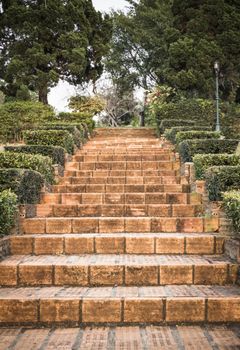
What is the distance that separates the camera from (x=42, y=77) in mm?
15789

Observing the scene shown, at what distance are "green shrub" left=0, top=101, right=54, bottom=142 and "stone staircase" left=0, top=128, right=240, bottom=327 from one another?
6392 mm

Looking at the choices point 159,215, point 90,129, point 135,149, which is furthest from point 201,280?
point 90,129

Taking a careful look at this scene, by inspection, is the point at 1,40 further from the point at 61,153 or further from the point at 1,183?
the point at 1,183

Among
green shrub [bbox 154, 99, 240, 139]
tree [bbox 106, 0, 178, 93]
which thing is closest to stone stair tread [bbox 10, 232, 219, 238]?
green shrub [bbox 154, 99, 240, 139]

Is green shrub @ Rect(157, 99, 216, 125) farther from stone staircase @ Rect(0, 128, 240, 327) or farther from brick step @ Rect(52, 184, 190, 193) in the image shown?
brick step @ Rect(52, 184, 190, 193)

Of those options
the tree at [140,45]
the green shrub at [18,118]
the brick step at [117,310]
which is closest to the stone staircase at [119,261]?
the brick step at [117,310]

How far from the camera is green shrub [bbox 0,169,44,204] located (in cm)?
508

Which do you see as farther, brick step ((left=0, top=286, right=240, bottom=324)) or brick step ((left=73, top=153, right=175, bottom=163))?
brick step ((left=73, top=153, right=175, bottom=163))

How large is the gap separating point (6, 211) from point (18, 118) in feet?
30.6

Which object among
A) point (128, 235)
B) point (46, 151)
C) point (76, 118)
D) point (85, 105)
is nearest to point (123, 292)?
point (128, 235)

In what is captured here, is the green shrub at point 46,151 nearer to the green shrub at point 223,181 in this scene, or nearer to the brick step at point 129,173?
the brick step at point 129,173

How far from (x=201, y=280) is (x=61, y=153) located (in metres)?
4.64

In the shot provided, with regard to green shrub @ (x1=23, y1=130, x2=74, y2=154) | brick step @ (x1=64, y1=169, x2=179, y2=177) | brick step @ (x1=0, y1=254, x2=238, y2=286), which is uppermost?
green shrub @ (x1=23, y1=130, x2=74, y2=154)

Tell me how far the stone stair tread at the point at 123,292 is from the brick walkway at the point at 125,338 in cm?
29
